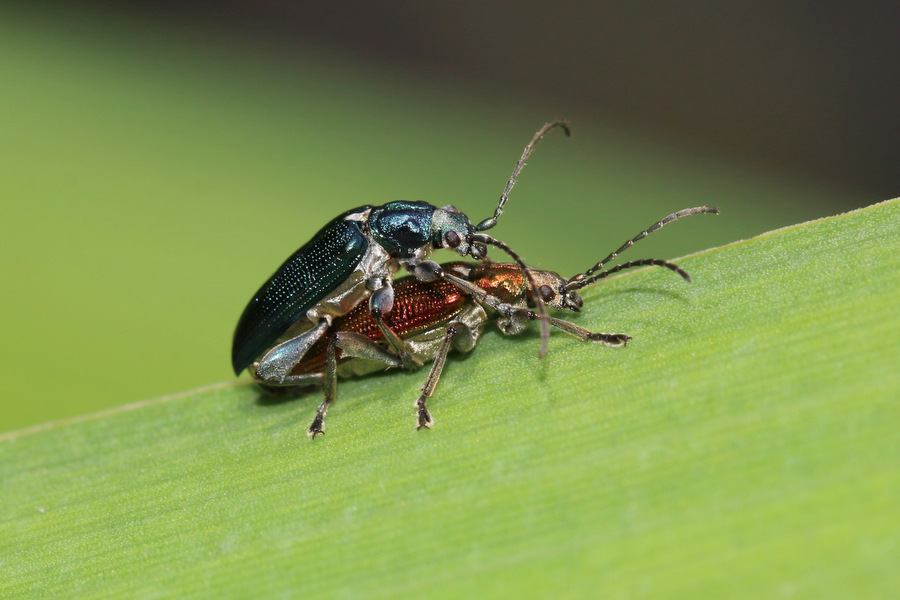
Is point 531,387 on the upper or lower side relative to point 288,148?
lower

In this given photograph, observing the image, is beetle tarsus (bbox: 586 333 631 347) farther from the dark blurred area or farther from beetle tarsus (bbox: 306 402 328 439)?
the dark blurred area

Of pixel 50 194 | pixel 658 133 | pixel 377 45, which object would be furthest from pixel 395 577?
pixel 377 45

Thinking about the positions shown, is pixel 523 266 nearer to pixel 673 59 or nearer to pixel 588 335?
pixel 588 335

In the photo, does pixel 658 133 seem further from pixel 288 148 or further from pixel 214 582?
pixel 214 582

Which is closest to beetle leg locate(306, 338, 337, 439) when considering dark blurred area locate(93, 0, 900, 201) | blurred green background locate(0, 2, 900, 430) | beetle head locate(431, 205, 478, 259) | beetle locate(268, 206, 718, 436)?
beetle locate(268, 206, 718, 436)

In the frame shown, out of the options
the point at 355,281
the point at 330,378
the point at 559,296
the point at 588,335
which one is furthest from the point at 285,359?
the point at 588,335
